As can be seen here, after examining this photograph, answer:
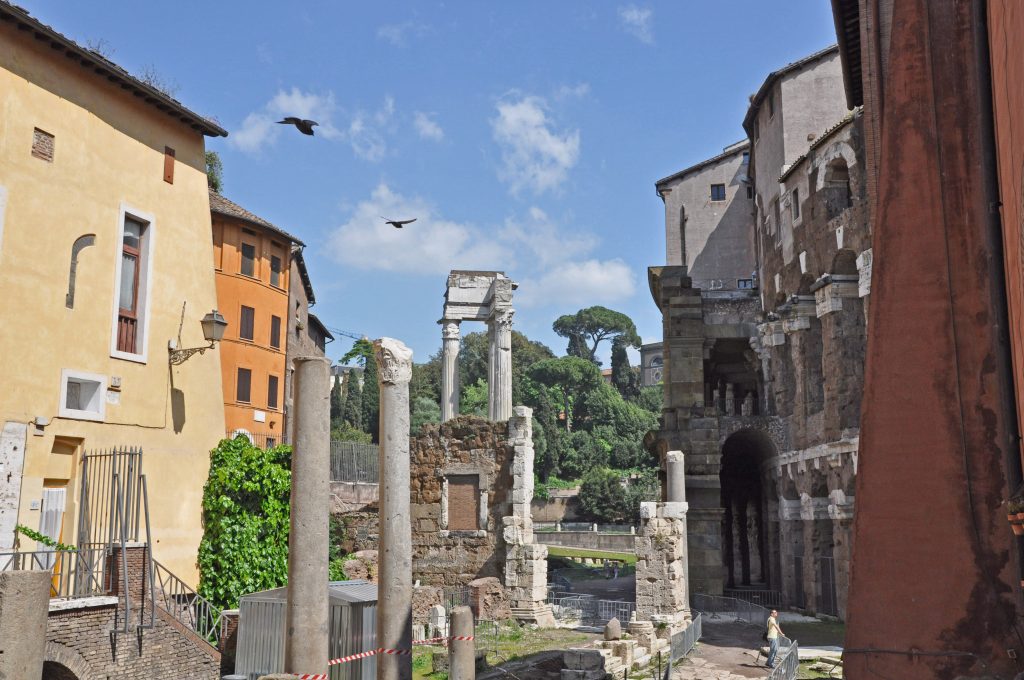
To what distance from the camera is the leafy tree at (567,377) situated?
73.8m

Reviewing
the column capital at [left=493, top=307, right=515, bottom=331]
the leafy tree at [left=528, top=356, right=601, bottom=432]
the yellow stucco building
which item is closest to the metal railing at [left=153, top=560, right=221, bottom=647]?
the yellow stucco building

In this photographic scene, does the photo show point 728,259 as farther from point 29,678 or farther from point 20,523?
point 29,678

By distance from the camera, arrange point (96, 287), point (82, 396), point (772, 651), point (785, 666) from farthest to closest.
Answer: point (772, 651)
point (96, 287)
point (82, 396)
point (785, 666)

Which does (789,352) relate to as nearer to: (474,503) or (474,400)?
(474,503)

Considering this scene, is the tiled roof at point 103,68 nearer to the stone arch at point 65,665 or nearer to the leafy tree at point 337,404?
the stone arch at point 65,665

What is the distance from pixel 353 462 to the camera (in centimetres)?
2944

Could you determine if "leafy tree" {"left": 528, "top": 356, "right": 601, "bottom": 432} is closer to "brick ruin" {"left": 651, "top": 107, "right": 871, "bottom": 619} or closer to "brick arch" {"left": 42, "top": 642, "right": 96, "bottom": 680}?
"brick ruin" {"left": 651, "top": 107, "right": 871, "bottom": 619}

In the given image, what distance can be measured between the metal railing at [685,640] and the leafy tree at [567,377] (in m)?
53.8

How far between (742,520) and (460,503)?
1564 cm

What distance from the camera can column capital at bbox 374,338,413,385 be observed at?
10.6m

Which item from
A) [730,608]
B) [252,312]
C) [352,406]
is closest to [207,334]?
[252,312]

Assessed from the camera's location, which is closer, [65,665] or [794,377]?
[65,665]

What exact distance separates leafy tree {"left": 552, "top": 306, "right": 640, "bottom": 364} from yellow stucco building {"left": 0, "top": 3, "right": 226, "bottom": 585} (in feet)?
253

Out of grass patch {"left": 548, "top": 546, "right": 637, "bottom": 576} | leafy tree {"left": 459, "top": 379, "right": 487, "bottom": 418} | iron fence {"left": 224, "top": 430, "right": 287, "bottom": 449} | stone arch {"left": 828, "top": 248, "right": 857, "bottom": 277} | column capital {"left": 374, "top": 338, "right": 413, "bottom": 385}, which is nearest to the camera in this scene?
column capital {"left": 374, "top": 338, "right": 413, "bottom": 385}
